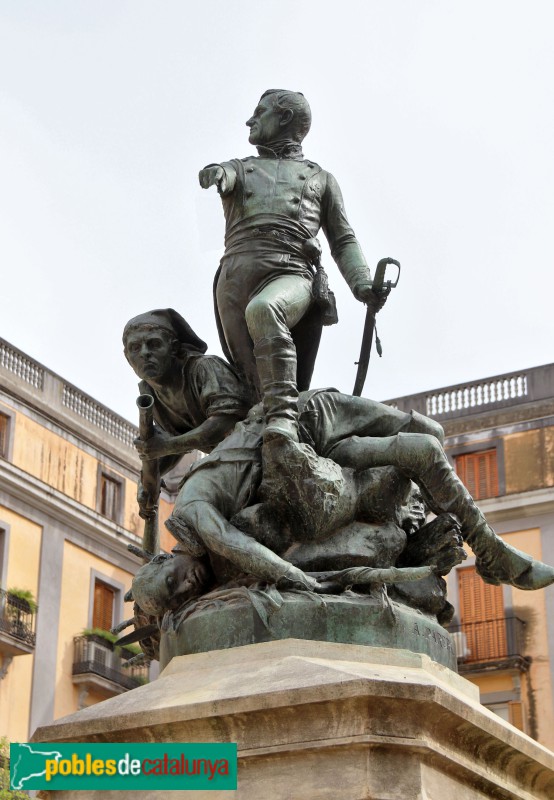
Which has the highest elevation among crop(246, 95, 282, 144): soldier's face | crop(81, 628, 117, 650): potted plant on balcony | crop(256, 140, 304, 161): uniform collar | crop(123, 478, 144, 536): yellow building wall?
crop(123, 478, 144, 536): yellow building wall

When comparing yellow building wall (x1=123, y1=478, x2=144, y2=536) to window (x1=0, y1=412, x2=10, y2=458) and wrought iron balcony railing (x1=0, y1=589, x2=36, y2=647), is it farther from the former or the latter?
wrought iron balcony railing (x1=0, y1=589, x2=36, y2=647)

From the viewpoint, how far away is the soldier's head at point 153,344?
27.0 ft

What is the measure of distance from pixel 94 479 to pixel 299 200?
27.0 meters

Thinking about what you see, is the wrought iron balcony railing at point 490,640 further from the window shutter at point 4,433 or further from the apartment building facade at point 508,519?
the window shutter at point 4,433

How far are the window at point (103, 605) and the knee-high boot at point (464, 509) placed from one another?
27.0 meters

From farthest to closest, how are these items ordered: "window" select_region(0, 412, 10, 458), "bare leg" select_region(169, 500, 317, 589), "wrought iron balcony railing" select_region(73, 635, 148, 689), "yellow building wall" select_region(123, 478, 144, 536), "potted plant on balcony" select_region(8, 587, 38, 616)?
"yellow building wall" select_region(123, 478, 144, 536) < "wrought iron balcony railing" select_region(73, 635, 148, 689) < "window" select_region(0, 412, 10, 458) < "potted plant on balcony" select_region(8, 587, 38, 616) < "bare leg" select_region(169, 500, 317, 589)

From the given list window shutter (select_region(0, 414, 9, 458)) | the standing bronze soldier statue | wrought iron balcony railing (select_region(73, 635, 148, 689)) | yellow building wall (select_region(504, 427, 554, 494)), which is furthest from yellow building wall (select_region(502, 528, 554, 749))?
the standing bronze soldier statue

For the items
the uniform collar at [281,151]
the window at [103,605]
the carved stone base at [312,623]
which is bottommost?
the carved stone base at [312,623]

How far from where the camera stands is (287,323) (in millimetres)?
7926

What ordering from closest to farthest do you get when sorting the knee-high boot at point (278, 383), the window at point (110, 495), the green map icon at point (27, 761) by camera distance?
the green map icon at point (27, 761)
the knee-high boot at point (278, 383)
the window at point (110, 495)

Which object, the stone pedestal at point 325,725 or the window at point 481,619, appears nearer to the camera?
the stone pedestal at point 325,725

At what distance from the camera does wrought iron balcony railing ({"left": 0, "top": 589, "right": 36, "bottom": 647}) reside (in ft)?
101

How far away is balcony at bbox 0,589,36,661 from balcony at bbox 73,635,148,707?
1527 millimetres

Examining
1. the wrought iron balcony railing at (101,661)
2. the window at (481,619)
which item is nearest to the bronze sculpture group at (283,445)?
the wrought iron balcony railing at (101,661)
